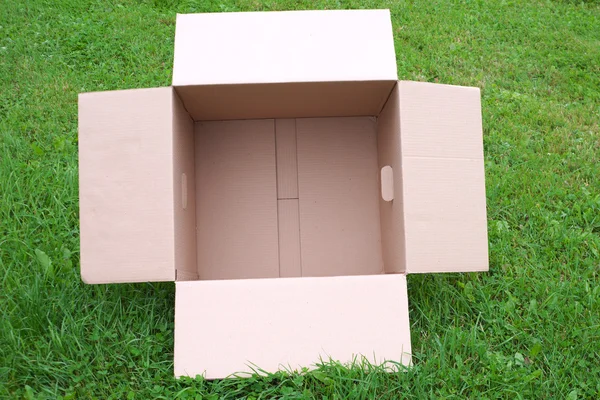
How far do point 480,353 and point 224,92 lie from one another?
126cm

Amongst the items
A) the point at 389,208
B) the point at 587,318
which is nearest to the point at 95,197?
the point at 389,208

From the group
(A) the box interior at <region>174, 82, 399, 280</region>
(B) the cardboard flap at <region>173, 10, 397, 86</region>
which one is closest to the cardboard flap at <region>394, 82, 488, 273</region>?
(B) the cardboard flap at <region>173, 10, 397, 86</region>

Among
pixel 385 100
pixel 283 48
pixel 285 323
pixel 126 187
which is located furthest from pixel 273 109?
pixel 285 323

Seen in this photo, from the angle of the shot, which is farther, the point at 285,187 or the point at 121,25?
the point at 121,25

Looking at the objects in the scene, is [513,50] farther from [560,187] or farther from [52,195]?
[52,195]

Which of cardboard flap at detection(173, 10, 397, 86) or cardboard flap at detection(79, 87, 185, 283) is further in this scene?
cardboard flap at detection(173, 10, 397, 86)

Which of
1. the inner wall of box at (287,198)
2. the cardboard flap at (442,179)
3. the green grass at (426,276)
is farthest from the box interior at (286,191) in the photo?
the cardboard flap at (442,179)

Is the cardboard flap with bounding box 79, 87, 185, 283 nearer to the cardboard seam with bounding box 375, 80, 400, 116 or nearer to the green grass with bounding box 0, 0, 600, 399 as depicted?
the green grass with bounding box 0, 0, 600, 399

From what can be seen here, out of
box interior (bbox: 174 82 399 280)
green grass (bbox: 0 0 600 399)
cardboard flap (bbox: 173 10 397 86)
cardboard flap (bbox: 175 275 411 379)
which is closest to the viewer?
cardboard flap (bbox: 175 275 411 379)

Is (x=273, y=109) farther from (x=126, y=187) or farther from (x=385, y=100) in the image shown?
(x=126, y=187)

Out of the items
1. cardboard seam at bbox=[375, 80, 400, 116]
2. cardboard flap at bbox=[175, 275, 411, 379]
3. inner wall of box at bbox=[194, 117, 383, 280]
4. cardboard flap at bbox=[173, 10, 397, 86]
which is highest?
cardboard flap at bbox=[173, 10, 397, 86]

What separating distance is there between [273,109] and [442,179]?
2.34 ft

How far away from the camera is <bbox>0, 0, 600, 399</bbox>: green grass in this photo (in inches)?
62.9

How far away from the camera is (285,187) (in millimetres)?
1904
